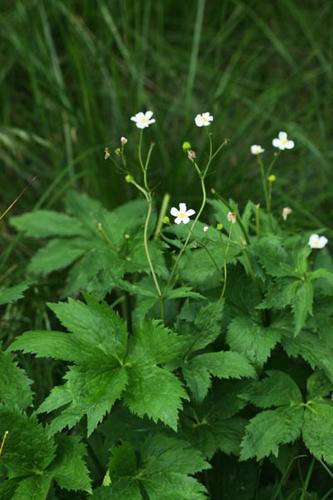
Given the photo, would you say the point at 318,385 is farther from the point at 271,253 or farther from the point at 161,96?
the point at 161,96

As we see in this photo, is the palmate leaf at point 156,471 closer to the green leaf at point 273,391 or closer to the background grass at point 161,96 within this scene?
the green leaf at point 273,391

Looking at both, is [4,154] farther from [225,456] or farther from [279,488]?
[279,488]

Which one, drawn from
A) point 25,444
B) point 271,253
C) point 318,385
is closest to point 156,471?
point 25,444

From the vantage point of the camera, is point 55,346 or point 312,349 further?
point 312,349

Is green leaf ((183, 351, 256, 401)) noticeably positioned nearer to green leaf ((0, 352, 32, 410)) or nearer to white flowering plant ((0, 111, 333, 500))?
white flowering plant ((0, 111, 333, 500))

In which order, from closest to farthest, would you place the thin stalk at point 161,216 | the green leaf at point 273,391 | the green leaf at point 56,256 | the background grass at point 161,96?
the green leaf at point 273,391, the thin stalk at point 161,216, the green leaf at point 56,256, the background grass at point 161,96

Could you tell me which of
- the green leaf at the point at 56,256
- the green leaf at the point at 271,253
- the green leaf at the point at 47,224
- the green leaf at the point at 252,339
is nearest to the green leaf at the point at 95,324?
the green leaf at the point at 252,339
